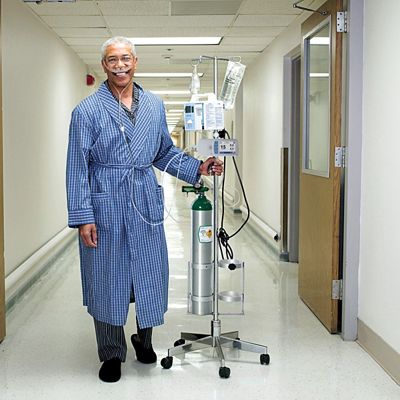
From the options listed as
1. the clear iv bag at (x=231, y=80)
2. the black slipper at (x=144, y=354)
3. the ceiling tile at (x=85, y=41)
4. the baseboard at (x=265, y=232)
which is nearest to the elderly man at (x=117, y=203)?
the black slipper at (x=144, y=354)

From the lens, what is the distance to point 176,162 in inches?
125

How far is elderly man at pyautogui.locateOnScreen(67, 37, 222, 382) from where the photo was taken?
112 inches

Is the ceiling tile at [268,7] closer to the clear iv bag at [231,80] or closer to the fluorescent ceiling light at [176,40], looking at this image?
the fluorescent ceiling light at [176,40]

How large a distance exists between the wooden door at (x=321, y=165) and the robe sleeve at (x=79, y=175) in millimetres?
1444

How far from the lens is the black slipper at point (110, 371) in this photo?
9.51ft

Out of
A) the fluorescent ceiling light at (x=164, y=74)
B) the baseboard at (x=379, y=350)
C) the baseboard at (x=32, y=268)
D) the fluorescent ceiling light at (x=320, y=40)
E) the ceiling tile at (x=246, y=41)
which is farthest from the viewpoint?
the fluorescent ceiling light at (x=164, y=74)

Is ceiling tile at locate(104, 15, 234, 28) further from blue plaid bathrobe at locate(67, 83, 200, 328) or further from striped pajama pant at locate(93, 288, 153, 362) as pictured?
striped pajama pant at locate(93, 288, 153, 362)

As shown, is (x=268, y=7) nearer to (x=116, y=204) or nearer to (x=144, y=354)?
(x=116, y=204)

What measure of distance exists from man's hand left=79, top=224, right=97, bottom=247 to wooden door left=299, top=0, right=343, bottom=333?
1.43 meters

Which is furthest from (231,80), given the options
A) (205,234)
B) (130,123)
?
(205,234)

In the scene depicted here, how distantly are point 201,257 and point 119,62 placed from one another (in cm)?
105

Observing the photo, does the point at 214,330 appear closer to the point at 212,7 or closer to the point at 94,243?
the point at 94,243

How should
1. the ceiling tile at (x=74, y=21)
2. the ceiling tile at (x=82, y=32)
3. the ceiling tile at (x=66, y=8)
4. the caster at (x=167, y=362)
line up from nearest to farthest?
the caster at (x=167, y=362) → the ceiling tile at (x=66, y=8) → the ceiling tile at (x=74, y=21) → the ceiling tile at (x=82, y=32)

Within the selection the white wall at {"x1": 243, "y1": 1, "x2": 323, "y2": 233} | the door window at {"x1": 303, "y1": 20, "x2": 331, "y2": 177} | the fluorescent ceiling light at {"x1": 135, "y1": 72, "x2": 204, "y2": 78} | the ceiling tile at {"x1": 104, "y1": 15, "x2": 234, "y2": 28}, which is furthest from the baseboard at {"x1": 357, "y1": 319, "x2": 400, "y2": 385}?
the fluorescent ceiling light at {"x1": 135, "y1": 72, "x2": 204, "y2": 78}
